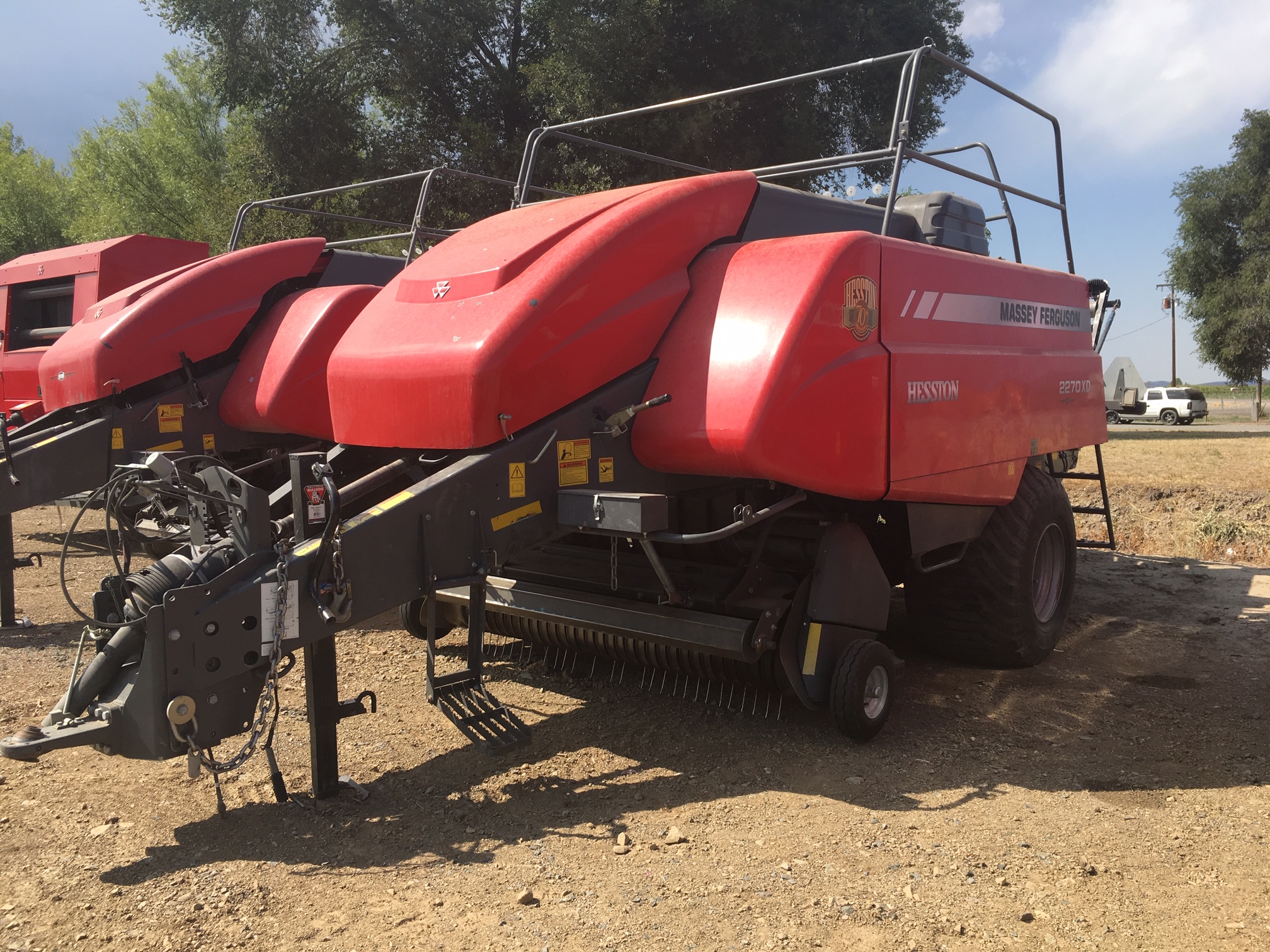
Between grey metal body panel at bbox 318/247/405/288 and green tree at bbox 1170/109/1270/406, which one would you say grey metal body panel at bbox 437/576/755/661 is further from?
green tree at bbox 1170/109/1270/406

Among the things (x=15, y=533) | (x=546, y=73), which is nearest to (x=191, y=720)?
(x=15, y=533)

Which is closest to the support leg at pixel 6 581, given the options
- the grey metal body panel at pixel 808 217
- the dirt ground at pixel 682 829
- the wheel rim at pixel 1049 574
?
the dirt ground at pixel 682 829

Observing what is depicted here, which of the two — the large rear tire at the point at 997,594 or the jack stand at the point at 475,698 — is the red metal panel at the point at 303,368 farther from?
the large rear tire at the point at 997,594

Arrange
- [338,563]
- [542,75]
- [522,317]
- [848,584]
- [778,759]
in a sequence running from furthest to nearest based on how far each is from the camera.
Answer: [542,75], [848,584], [778,759], [522,317], [338,563]

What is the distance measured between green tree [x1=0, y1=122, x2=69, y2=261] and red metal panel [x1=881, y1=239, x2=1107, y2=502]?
34.5 m

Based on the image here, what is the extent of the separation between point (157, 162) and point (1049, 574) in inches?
1134

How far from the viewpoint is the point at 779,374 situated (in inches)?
138

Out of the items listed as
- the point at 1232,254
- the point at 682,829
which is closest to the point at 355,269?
the point at 682,829

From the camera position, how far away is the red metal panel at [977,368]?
158 inches

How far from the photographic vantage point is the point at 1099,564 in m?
7.96

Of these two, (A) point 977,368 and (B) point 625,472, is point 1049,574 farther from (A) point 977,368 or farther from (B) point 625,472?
(B) point 625,472

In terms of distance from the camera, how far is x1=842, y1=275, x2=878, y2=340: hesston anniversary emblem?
12.2ft

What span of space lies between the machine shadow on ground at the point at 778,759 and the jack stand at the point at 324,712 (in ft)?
0.26

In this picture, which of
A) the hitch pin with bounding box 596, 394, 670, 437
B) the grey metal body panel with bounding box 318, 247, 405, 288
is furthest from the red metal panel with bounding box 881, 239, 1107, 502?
the grey metal body panel with bounding box 318, 247, 405, 288
